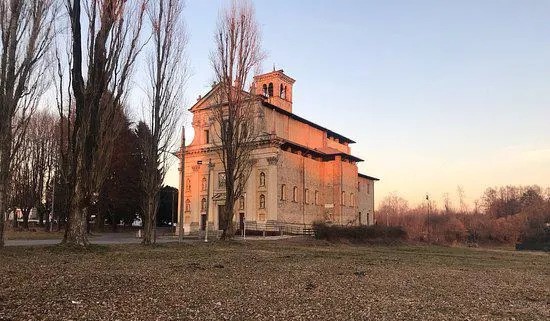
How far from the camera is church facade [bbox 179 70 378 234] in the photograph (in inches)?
2169

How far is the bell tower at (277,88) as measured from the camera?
60.4 meters

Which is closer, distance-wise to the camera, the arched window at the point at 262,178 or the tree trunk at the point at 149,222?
the tree trunk at the point at 149,222

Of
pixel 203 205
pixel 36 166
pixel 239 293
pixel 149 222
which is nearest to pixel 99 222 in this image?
pixel 36 166

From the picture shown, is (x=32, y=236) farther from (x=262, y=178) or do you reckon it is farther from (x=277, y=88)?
(x=277, y=88)

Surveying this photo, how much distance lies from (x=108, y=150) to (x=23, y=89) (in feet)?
12.2

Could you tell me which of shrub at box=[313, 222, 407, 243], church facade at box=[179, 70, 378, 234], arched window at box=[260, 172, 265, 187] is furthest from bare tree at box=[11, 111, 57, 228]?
shrub at box=[313, 222, 407, 243]

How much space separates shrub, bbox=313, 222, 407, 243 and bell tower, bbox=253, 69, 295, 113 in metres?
21.2

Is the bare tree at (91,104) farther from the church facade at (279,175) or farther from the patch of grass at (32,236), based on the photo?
the church facade at (279,175)

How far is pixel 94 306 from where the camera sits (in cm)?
778

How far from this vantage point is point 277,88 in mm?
60969

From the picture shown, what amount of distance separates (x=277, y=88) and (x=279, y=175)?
11.9 metres

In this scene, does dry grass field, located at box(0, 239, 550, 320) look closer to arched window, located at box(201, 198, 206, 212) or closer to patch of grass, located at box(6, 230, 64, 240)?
patch of grass, located at box(6, 230, 64, 240)

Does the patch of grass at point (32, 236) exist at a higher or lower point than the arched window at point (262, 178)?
lower

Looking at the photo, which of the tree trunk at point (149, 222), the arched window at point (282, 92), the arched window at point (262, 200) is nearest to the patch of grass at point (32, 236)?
the tree trunk at point (149, 222)
